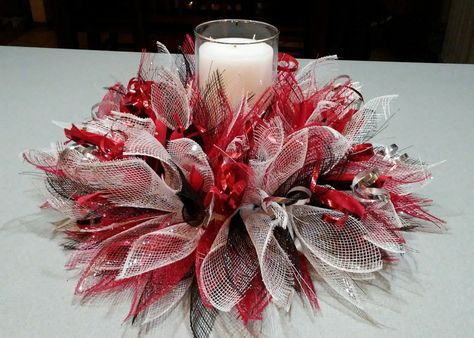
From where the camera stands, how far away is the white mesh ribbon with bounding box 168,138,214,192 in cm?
50

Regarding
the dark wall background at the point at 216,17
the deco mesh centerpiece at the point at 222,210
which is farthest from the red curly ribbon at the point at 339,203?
the dark wall background at the point at 216,17

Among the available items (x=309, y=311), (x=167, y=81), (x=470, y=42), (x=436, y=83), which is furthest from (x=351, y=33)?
(x=309, y=311)

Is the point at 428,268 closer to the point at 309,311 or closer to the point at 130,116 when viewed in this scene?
the point at 309,311

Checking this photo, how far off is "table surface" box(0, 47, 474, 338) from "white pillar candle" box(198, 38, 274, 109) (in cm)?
25

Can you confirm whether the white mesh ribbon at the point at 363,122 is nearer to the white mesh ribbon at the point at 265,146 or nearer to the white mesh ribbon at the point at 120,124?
the white mesh ribbon at the point at 265,146

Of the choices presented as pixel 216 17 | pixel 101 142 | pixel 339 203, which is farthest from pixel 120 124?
pixel 216 17

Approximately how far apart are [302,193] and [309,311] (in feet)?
0.37

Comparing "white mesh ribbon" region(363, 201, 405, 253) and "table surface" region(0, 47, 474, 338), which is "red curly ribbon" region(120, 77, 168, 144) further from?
"white mesh ribbon" region(363, 201, 405, 253)

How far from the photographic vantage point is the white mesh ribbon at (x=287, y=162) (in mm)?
500

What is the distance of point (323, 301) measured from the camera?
0.49 meters

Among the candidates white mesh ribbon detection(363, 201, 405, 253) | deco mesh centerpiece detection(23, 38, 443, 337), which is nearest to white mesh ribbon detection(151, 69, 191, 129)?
deco mesh centerpiece detection(23, 38, 443, 337)

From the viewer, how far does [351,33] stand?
1.87 meters

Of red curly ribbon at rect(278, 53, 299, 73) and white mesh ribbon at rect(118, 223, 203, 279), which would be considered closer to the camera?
white mesh ribbon at rect(118, 223, 203, 279)

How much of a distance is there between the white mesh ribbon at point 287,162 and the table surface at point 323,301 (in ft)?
0.42
